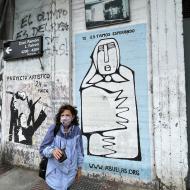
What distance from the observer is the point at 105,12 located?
6.40 m

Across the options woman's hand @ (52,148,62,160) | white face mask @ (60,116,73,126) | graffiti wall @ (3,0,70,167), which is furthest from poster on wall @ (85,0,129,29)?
woman's hand @ (52,148,62,160)

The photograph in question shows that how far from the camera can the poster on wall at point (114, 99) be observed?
5.99 meters

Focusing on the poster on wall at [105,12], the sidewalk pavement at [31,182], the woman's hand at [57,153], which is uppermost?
the poster on wall at [105,12]

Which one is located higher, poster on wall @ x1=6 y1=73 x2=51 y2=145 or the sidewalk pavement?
poster on wall @ x1=6 y1=73 x2=51 y2=145

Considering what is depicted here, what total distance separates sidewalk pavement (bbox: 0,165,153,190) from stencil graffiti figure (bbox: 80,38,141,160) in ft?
1.66

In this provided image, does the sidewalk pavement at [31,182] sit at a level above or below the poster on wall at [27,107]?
below

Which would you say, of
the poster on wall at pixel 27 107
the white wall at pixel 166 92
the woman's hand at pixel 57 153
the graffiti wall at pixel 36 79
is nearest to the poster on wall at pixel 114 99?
the white wall at pixel 166 92

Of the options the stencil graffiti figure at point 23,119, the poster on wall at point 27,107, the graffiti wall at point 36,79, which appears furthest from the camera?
the stencil graffiti figure at point 23,119

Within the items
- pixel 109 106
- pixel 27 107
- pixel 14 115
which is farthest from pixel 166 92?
pixel 14 115

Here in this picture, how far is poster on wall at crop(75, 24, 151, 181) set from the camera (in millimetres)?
5988

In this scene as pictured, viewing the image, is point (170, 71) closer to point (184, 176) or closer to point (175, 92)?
point (175, 92)

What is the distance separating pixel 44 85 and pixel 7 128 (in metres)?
1.52

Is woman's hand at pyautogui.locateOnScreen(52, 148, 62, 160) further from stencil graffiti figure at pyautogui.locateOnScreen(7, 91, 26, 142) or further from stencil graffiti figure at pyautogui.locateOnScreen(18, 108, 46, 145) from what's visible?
stencil graffiti figure at pyautogui.locateOnScreen(7, 91, 26, 142)

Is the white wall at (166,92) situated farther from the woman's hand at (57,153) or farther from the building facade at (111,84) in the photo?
the woman's hand at (57,153)
